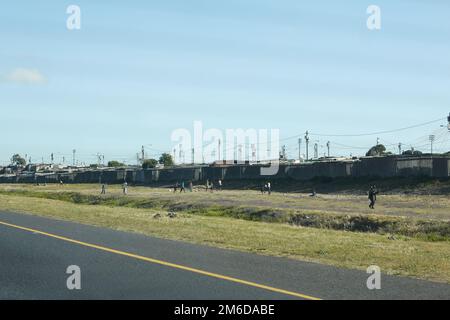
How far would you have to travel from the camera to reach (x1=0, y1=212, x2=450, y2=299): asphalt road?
9.41 meters

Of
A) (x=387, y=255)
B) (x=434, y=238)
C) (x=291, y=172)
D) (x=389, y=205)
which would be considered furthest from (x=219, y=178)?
(x=387, y=255)

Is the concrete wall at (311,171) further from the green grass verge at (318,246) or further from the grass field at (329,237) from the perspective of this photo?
the green grass verge at (318,246)

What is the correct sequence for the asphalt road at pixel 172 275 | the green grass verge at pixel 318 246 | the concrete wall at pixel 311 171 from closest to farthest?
the asphalt road at pixel 172 275 → the green grass verge at pixel 318 246 → the concrete wall at pixel 311 171

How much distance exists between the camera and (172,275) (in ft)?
36.1

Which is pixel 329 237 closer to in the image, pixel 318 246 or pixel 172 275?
pixel 318 246

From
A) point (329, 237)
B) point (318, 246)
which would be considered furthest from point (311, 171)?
point (318, 246)

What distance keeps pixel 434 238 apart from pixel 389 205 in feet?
72.3

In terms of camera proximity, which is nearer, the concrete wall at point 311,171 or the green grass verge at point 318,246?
the green grass verge at point 318,246

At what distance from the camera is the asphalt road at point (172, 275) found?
30.9 feet

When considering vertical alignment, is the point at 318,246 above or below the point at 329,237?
above

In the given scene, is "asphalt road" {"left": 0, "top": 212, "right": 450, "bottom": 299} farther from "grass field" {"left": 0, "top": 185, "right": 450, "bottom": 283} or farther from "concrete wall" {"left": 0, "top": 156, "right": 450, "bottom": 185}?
"concrete wall" {"left": 0, "top": 156, "right": 450, "bottom": 185}

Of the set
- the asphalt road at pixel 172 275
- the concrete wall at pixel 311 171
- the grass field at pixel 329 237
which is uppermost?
the concrete wall at pixel 311 171

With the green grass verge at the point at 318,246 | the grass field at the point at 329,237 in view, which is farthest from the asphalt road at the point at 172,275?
the grass field at the point at 329,237

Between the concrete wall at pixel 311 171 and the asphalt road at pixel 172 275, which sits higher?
the concrete wall at pixel 311 171
